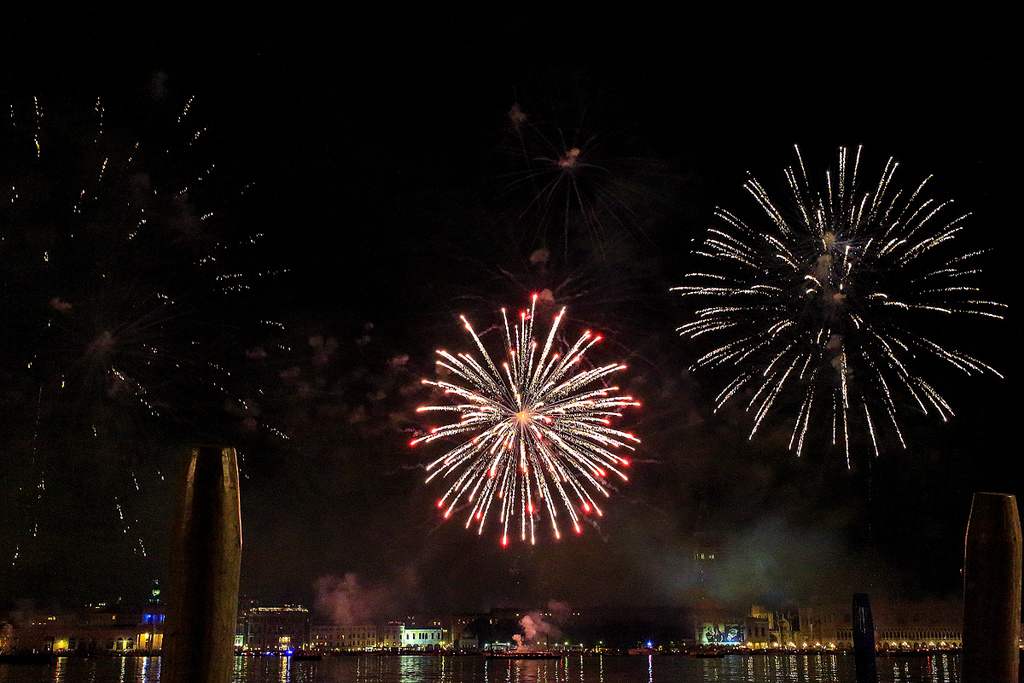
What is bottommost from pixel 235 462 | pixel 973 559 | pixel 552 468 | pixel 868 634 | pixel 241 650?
pixel 241 650

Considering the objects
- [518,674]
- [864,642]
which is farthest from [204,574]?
[518,674]

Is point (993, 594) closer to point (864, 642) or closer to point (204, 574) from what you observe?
point (204, 574)

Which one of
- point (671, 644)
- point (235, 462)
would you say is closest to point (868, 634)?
point (235, 462)

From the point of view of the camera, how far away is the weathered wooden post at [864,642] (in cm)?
1766

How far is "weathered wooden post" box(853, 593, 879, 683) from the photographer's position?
17656 mm

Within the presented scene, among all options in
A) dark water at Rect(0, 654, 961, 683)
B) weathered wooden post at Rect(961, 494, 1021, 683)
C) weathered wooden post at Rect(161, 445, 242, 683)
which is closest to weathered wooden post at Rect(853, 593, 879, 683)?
weathered wooden post at Rect(961, 494, 1021, 683)

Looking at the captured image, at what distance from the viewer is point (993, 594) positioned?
24.1 ft

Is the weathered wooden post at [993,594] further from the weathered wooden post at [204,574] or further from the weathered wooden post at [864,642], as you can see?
the weathered wooden post at [864,642]

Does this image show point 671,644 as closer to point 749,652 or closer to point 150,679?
point 749,652

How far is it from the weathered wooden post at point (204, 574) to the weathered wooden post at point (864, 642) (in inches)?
576

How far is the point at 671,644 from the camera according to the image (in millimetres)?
197125

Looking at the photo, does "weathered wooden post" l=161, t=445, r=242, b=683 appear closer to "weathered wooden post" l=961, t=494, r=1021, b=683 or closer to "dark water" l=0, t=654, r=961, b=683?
"weathered wooden post" l=961, t=494, r=1021, b=683

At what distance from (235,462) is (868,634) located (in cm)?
1633

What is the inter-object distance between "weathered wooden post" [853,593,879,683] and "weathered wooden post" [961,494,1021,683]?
1083 centimetres
